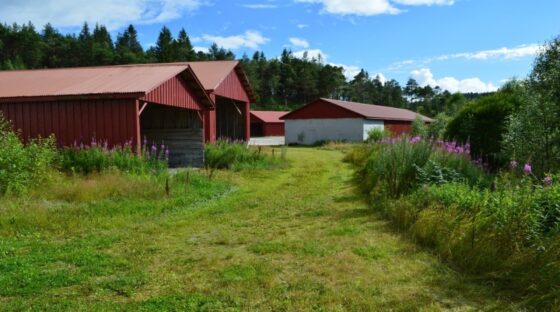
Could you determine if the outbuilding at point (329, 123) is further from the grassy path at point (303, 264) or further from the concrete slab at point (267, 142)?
the grassy path at point (303, 264)

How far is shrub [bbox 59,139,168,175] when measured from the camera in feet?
35.6

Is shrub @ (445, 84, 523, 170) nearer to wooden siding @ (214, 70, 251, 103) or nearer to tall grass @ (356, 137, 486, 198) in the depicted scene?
tall grass @ (356, 137, 486, 198)

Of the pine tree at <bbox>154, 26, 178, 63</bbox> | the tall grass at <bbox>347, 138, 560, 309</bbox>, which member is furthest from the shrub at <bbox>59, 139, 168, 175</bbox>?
the pine tree at <bbox>154, 26, 178, 63</bbox>

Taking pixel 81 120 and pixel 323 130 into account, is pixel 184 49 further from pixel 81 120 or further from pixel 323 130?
pixel 81 120

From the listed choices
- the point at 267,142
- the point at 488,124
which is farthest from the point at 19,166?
the point at 267,142

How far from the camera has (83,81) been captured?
13.6m

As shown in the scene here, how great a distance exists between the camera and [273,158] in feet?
56.7

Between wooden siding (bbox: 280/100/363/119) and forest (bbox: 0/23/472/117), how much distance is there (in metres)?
24.7

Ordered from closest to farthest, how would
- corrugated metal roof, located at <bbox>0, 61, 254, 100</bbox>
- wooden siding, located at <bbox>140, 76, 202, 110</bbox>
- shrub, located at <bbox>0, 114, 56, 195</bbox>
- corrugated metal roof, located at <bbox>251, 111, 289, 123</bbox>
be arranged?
shrub, located at <bbox>0, 114, 56, 195</bbox>
corrugated metal roof, located at <bbox>0, 61, 254, 100</bbox>
wooden siding, located at <bbox>140, 76, 202, 110</bbox>
corrugated metal roof, located at <bbox>251, 111, 289, 123</bbox>

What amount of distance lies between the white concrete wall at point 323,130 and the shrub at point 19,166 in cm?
2661

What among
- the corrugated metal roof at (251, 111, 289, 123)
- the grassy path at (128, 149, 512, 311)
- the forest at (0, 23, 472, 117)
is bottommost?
the grassy path at (128, 149, 512, 311)

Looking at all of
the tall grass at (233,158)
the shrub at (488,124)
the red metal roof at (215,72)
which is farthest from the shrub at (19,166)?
the red metal roof at (215,72)

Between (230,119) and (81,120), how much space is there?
52.9 feet

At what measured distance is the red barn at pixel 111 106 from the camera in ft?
39.0
